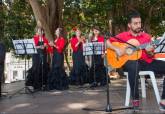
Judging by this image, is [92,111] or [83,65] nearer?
[92,111]

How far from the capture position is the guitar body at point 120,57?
6.03 metres

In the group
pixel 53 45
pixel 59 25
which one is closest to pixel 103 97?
pixel 53 45

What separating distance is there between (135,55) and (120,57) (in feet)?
0.74

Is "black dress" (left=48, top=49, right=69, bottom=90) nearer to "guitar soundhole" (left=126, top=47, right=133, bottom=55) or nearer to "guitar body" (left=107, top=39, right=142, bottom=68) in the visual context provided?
"guitar body" (left=107, top=39, right=142, bottom=68)

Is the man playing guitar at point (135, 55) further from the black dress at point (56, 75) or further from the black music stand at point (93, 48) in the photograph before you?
the black dress at point (56, 75)

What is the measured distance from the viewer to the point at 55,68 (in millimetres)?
9797

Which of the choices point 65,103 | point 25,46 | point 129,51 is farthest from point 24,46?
point 129,51

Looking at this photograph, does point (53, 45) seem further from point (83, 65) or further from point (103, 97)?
point (103, 97)

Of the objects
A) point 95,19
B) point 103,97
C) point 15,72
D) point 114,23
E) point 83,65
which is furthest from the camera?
point 15,72

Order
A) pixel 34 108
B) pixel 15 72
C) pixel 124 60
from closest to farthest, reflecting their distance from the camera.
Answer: pixel 124 60 → pixel 34 108 → pixel 15 72

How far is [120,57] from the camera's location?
6.13m

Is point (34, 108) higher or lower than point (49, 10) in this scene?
lower

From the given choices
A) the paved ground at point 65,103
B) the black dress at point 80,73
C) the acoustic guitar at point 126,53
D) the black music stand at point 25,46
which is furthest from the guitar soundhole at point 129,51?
the black dress at point 80,73

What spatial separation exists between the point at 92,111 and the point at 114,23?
9302mm
